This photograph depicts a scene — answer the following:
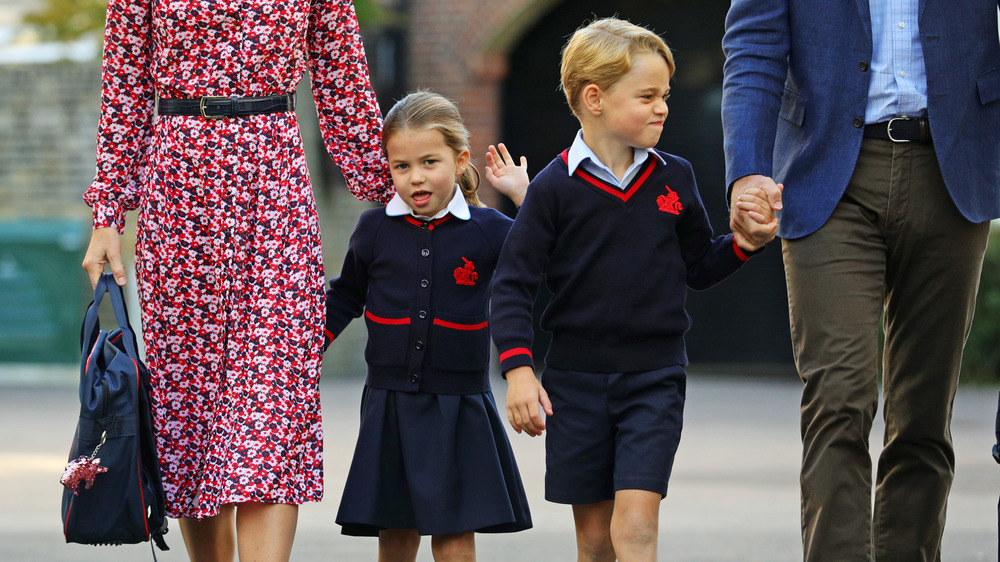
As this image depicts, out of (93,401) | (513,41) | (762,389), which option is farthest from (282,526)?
(513,41)

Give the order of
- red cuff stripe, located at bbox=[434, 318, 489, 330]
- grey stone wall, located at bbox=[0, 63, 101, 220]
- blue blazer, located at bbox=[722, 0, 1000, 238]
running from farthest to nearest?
grey stone wall, located at bbox=[0, 63, 101, 220] → red cuff stripe, located at bbox=[434, 318, 489, 330] → blue blazer, located at bbox=[722, 0, 1000, 238]

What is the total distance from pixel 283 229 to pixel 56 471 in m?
4.23

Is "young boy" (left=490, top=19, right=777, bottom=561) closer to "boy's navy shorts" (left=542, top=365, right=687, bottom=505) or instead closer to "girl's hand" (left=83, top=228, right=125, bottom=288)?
"boy's navy shorts" (left=542, top=365, right=687, bottom=505)

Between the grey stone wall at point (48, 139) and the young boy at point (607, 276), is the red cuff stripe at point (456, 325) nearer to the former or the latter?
the young boy at point (607, 276)

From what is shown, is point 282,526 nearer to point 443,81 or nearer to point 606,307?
point 606,307

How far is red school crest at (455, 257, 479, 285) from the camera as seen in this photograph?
3.90 meters

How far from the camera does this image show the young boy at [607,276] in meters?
3.70

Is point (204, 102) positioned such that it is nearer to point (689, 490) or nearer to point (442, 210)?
point (442, 210)

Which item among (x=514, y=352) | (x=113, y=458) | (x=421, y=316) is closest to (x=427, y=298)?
(x=421, y=316)

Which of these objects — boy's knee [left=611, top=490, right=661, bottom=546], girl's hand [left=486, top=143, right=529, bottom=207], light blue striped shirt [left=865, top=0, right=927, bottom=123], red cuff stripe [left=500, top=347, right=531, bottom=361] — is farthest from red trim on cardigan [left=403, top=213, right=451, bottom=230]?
light blue striped shirt [left=865, top=0, right=927, bottom=123]

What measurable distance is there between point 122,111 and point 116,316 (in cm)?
57

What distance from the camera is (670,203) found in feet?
12.3

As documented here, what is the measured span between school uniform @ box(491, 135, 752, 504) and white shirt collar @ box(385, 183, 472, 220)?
0.24m

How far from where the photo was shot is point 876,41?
12.5 feet
